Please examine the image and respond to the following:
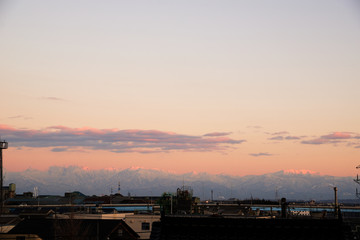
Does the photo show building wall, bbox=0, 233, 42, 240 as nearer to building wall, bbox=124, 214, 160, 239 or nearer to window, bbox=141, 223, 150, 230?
building wall, bbox=124, 214, 160, 239

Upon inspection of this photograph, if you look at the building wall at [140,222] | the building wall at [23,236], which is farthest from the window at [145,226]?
the building wall at [23,236]

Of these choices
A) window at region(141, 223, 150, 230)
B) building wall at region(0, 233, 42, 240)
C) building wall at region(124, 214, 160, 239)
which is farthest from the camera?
building wall at region(124, 214, 160, 239)

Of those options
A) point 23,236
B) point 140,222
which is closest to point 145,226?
point 140,222

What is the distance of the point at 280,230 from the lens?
33750mm

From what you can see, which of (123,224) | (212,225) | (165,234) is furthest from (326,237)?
(123,224)

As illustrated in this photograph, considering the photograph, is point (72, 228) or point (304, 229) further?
point (72, 228)

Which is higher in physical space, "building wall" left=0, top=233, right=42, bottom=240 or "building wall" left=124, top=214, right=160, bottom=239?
"building wall" left=124, top=214, right=160, bottom=239

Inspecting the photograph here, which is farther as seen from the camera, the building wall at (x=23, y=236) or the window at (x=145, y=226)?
the window at (x=145, y=226)

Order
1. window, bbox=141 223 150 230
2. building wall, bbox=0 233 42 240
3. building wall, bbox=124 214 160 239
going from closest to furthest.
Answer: building wall, bbox=0 233 42 240 < window, bbox=141 223 150 230 < building wall, bbox=124 214 160 239

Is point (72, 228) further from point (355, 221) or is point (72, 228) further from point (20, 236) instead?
point (355, 221)

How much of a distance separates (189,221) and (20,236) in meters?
58.2

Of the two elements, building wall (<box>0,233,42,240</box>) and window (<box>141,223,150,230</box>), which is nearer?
building wall (<box>0,233,42,240</box>)

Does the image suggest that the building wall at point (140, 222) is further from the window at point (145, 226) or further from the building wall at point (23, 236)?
the building wall at point (23, 236)

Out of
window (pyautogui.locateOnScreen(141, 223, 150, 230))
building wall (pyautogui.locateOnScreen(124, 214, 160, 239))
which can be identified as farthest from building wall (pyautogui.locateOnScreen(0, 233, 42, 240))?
window (pyautogui.locateOnScreen(141, 223, 150, 230))
